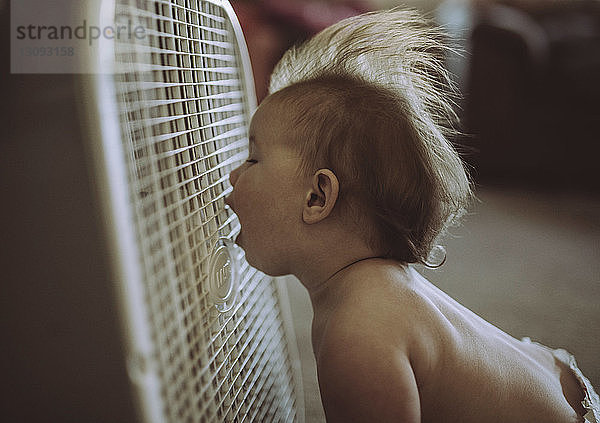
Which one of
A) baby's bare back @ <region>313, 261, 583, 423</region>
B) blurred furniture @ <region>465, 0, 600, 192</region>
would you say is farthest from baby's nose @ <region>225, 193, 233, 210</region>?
blurred furniture @ <region>465, 0, 600, 192</region>

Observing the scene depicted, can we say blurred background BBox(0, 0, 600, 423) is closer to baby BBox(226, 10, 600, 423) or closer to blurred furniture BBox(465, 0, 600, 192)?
blurred furniture BBox(465, 0, 600, 192)

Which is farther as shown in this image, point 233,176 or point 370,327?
point 233,176

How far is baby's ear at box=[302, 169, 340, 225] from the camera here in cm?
66

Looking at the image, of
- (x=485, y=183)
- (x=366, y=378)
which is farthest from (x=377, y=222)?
(x=485, y=183)

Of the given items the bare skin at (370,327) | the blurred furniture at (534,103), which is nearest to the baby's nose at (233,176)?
the bare skin at (370,327)

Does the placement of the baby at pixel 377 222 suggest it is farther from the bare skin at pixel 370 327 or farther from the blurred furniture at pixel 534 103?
the blurred furniture at pixel 534 103

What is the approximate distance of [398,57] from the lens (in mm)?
731

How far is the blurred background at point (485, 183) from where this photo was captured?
530mm

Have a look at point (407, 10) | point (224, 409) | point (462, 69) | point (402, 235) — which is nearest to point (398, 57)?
point (407, 10)

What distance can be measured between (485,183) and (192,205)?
198 centimetres

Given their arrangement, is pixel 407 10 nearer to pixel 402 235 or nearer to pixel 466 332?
pixel 402 235

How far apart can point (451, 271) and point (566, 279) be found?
0.26 meters

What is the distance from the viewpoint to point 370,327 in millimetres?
594

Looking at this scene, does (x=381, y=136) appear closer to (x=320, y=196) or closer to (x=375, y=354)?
(x=320, y=196)
